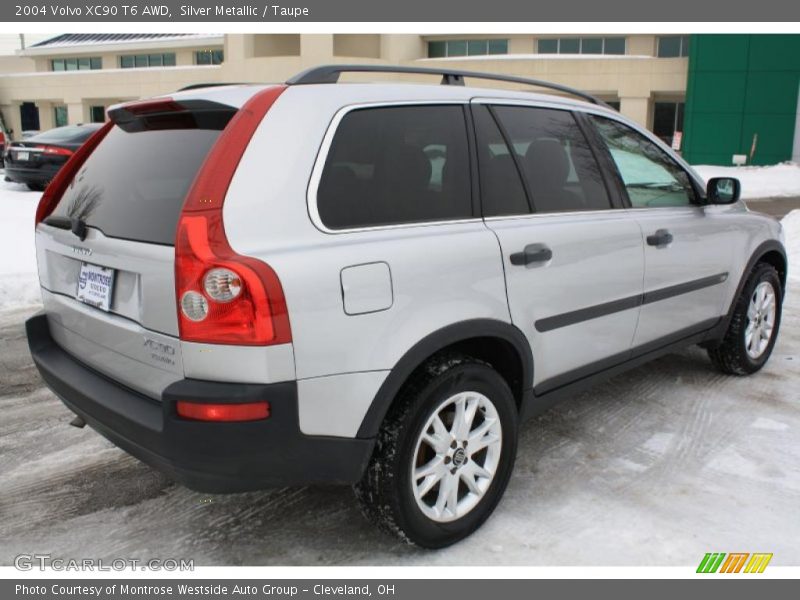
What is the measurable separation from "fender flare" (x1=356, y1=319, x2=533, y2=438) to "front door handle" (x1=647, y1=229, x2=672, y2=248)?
1.17 meters

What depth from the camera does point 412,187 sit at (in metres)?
2.76

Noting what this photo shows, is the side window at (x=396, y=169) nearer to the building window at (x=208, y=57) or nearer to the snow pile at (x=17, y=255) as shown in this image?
the snow pile at (x=17, y=255)

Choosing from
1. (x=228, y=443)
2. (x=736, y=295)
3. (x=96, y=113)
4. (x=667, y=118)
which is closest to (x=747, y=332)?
(x=736, y=295)

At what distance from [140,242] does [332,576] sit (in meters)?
1.40

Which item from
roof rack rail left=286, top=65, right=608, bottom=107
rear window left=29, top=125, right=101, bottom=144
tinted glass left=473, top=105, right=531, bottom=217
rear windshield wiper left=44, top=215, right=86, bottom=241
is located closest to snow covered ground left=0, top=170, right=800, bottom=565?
rear windshield wiper left=44, top=215, right=86, bottom=241

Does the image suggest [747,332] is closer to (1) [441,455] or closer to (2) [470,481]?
(2) [470,481]

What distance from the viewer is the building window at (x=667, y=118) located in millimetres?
32750

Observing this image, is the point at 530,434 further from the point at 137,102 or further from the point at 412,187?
the point at 137,102

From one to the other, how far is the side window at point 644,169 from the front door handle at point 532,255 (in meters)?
0.94

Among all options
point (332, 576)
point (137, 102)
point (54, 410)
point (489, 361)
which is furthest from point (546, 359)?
point (54, 410)

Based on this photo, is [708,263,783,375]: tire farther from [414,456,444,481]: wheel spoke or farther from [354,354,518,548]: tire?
[414,456,444,481]: wheel spoke

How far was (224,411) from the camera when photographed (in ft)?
7.41

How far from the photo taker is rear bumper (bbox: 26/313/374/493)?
89.7 inches

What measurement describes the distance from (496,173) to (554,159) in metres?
0.49
